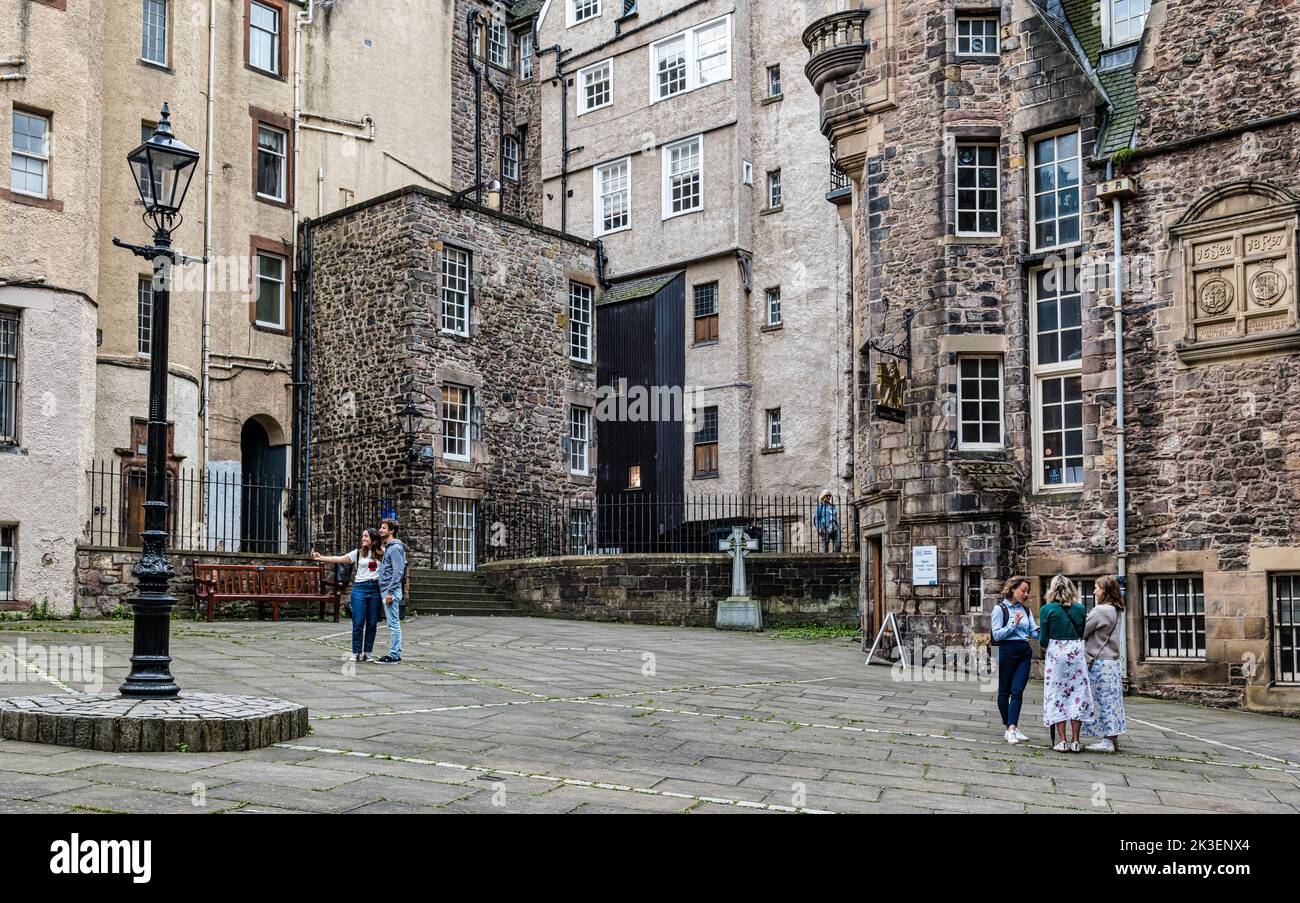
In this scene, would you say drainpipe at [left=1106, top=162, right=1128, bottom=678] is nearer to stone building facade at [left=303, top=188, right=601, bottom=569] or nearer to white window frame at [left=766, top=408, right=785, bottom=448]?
white window frame at [left=766, top=408, right=785, bottom=448]

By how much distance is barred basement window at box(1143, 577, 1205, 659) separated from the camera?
17844 mm

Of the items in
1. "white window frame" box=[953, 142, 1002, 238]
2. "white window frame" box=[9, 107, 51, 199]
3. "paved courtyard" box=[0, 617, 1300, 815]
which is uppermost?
"white window frame" box=[9, 107, 51, 199]

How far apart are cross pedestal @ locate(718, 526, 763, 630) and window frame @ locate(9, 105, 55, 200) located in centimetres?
1315

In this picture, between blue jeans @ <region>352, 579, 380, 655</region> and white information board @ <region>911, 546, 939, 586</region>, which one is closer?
blue jeans @ <region>352, 579, 380, 655</region>

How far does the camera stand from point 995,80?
66.0ft

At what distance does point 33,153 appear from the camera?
21.8 m

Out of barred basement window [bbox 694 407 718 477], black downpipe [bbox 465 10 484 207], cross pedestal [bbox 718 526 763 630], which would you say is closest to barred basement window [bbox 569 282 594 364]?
barred basement window [bbox 694 407 718 477]

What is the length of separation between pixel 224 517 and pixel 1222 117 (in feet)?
63.3

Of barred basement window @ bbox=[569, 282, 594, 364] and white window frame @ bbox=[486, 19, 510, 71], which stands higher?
white window frame @ bbox=[486, 19, 510, 71]

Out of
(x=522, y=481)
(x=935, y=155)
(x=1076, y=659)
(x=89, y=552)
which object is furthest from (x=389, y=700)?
(x=522, y=481)
